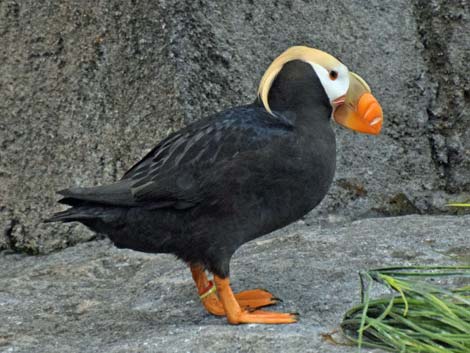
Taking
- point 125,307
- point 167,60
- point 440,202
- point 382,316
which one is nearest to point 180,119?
point 167,60

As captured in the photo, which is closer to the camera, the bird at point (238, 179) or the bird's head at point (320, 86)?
the bird at point (238, 179)

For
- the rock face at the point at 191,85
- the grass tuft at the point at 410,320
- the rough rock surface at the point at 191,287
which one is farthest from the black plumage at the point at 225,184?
the rock face at the point at 191,85

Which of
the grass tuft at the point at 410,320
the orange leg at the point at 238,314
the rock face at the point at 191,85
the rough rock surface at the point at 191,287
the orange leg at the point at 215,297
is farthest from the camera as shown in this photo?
the rock face at the point at 191,85

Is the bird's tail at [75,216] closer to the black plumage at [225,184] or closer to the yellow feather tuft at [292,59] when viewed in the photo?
the black plumage at [225,184]

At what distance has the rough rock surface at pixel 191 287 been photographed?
126 inches

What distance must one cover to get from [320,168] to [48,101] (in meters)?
1.76

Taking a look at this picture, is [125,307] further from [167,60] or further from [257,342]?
[167,60]

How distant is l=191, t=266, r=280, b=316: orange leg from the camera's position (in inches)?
141

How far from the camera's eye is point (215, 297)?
3.64 m

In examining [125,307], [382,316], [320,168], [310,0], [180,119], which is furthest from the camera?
[310,0]

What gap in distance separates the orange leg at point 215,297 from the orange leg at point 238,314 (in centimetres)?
15

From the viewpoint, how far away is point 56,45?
468 centimetres

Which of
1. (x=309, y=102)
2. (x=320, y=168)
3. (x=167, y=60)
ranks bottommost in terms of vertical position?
(x=320, y=168)

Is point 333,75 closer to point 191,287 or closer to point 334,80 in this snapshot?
point 334,80
